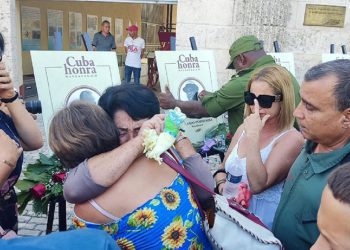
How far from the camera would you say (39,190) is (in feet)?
7.79

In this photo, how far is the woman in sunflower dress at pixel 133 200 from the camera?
1324mm

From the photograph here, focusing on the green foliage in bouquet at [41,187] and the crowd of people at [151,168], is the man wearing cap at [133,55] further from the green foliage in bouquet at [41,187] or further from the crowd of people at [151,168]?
the crowd of people at [151,168]

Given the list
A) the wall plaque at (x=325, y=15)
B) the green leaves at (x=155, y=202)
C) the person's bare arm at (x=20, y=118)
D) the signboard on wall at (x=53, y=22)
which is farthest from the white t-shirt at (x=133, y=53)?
the green leaves at (x=155, y=202)

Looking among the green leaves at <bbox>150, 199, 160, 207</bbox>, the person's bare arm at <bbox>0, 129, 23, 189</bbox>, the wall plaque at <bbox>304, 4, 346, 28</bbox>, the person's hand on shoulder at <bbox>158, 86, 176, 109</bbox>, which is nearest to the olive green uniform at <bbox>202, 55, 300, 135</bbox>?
the person's hand on shoulder at <bbox>158, 86, 176, 109</bbox>

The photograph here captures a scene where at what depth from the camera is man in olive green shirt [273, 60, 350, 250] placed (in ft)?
4.58

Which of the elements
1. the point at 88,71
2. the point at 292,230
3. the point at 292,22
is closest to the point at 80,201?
the point at 292,230

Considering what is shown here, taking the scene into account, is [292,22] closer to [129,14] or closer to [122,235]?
[122,235]

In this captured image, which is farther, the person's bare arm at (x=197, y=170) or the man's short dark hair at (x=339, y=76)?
the person's bare arm at (x=197, y=170)

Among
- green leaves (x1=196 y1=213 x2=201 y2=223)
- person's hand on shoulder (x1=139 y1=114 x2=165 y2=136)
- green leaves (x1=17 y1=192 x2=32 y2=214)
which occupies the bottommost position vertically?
green leaves (x1=17 y1=192 x2=32 y2=214)

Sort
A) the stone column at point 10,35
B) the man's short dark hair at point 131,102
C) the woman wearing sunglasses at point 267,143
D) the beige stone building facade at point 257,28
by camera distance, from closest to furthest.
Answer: the man's short dark hair at point 131,102, the woman wearing sunglasses at point 267,143, the beige stone building facade at point 257,28, the stone column at point 10,35

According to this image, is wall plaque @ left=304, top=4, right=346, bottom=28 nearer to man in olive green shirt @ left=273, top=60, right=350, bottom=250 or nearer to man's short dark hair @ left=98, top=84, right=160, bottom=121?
man in olive green shirt @ left=273, top=60, right=350, bottom=250

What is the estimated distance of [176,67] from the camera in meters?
3.73

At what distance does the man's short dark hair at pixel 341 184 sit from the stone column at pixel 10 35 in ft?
22.6

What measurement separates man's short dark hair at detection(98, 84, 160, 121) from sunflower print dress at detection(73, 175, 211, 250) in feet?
1.03
